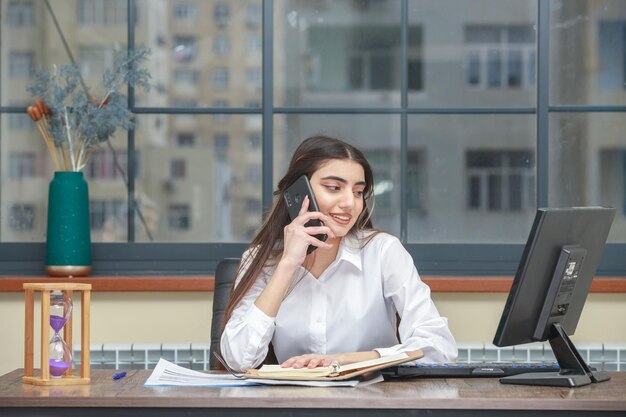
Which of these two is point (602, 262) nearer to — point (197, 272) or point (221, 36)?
point (197, 272)

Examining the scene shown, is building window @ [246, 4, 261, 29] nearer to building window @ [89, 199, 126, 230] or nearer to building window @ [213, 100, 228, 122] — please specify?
building window @ [213, 100, 228, 122]

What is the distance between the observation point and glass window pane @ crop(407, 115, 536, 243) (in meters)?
3.95

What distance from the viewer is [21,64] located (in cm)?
395

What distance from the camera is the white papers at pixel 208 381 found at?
211 cm

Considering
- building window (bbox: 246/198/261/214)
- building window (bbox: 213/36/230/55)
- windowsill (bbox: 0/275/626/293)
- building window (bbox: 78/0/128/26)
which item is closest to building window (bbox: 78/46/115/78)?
building window (bbox: 78/0/128/26)

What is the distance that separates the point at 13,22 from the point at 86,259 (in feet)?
3.28

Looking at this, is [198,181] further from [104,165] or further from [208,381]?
[208,381]

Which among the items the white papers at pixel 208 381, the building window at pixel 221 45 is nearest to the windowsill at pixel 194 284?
the building window at pixel 221 45

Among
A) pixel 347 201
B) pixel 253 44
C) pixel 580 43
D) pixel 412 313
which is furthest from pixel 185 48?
pixel 412 313

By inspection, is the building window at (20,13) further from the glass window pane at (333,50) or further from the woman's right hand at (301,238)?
the woman's right hand at (301,238)

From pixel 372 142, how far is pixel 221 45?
71 centimetres

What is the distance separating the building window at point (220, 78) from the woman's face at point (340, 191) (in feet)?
5.39

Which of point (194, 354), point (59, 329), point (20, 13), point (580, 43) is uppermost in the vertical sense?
point (20, 13)

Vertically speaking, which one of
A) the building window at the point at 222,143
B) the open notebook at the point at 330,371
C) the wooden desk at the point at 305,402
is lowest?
the wooden desk at the point at 305,402
